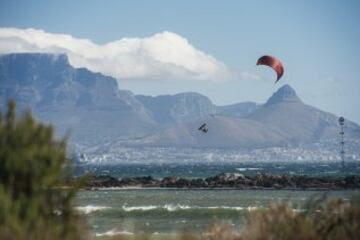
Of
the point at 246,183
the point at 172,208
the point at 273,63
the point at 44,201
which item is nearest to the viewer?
the point at 44,201

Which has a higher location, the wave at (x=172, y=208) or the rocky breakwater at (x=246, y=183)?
the rocky breakwater at (x=246, y=183)

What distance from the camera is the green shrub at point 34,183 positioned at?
416 inches

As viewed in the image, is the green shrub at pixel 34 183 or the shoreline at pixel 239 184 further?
the shoreline at pixel 239 184

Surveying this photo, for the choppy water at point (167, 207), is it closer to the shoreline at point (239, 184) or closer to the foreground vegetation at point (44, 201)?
the shoreline at point (239, 184)

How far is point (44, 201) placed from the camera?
1101 centimetres

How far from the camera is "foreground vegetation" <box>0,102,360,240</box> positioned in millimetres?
10594

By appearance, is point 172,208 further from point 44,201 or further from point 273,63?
point 44,201

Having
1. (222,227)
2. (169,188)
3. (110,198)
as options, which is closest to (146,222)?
(110,198)

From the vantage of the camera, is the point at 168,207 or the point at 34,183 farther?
the point at 168,207

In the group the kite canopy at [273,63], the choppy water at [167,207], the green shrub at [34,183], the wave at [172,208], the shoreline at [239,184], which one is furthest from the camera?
the shoreline at [239,184]

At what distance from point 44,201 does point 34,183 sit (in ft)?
0.90

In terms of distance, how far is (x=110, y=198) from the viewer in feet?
182

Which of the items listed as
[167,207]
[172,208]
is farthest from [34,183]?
[167,207]

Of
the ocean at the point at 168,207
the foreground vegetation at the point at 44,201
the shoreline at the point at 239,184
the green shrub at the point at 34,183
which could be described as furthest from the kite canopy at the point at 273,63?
the shoreline at the point at 239,184
